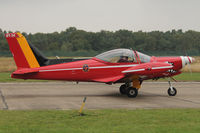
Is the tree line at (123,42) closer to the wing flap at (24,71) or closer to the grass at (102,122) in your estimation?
the wing flap at (24,71)

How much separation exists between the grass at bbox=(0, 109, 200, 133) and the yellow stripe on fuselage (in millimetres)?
5593

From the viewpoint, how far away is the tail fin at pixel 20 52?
1549cm

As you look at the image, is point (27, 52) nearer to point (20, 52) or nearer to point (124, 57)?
point (20, 52)

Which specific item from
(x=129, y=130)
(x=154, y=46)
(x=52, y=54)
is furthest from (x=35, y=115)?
(x=154, y=46)

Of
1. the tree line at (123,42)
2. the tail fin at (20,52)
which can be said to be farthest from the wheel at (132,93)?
the tree line at (123,42)

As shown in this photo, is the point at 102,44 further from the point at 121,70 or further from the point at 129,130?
the point at 129,130

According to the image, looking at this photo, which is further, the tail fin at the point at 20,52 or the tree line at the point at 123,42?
the tree line at the point at 123,42

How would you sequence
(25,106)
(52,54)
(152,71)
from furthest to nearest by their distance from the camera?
(52,54) < (152,71) < (25,106)

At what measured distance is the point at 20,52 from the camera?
1559cm

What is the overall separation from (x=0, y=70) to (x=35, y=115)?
95.9ft

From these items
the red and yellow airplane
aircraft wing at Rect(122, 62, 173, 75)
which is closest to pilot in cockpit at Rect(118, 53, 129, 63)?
the red and yellow airplane

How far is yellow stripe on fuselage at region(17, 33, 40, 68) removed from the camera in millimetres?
15609

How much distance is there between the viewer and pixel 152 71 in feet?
49.0

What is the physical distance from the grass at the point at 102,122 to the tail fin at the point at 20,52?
18.2 feet
